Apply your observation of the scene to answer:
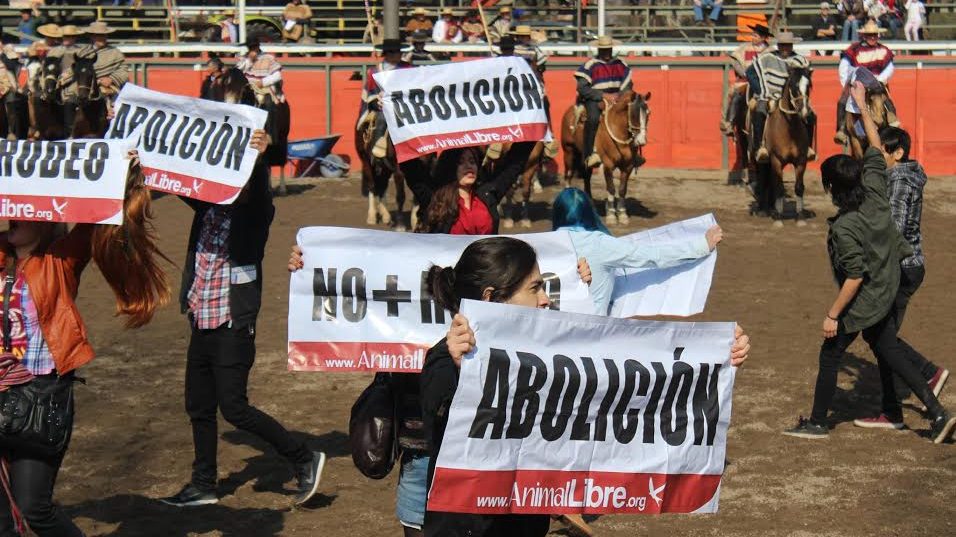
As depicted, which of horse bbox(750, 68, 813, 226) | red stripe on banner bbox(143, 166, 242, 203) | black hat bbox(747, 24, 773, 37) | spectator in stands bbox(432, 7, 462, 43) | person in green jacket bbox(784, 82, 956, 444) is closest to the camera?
red stripe on banner bbox(143, 166, 242, 203)

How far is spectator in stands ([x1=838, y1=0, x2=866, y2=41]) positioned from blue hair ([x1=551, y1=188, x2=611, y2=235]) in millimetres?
20494

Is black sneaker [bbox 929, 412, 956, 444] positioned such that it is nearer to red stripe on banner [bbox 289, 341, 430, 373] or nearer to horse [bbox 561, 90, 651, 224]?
red stripe on banner [bbox 289, 341, 430, 373]

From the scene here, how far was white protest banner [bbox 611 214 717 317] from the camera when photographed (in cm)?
712

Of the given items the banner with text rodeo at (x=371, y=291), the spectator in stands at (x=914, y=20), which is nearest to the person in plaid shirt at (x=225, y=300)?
the banner with text rodeo at (x=371, y=291)

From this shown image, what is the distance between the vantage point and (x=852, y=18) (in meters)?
26.5

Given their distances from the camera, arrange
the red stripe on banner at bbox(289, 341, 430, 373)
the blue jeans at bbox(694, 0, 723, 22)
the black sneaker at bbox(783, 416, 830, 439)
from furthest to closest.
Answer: the blue jeans at bbox(694, 0, 723, 22), the black sneaker at bbox(783, 416, 830, 439), the red stripe on banner at bbox(289, 341, 430, 373)

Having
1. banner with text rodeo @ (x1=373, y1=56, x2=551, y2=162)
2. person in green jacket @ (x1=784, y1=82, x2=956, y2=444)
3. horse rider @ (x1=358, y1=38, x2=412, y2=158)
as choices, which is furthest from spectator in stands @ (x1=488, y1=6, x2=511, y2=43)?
banner with text rodeo @ (x1=373, y1=56, x2=551, y2=162)

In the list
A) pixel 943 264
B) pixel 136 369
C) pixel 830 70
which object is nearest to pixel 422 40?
pixel 830 70

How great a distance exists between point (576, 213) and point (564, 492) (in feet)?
10.1

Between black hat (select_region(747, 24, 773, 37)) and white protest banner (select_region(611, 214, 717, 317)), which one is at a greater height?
black hat (select_region(747, 24, 773, 37))

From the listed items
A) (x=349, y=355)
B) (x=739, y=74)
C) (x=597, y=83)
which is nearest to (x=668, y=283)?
(x=349, y=355)

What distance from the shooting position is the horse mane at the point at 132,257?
217 inches

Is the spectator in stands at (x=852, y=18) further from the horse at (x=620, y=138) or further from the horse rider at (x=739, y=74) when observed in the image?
the horse at (x=620, y=138)

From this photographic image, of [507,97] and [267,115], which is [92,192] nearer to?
[267,115]
